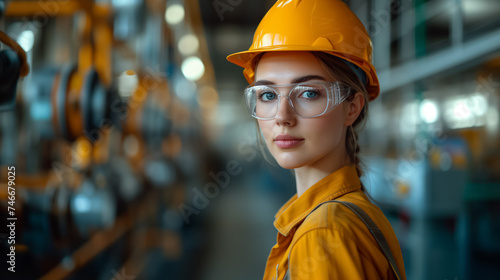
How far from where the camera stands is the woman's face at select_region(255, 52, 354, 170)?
1127 mm

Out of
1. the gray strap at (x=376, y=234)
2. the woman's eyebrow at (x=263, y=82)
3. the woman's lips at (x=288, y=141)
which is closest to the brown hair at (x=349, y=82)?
the woman's eyebrow at (x=263, y=82)

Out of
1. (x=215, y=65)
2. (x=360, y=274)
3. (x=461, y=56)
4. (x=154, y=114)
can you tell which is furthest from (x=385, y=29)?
(x=215, y=65)

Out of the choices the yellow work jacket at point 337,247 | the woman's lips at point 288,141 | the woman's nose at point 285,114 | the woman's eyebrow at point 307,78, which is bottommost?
the yellow work jacket at point 337,247

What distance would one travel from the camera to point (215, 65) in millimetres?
20031

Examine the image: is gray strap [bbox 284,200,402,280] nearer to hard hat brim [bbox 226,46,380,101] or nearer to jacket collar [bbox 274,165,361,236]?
jacket collar [bbox 274,165,361,236]

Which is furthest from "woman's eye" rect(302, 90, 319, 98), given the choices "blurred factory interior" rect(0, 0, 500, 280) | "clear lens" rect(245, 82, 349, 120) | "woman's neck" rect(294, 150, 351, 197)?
"blurred factory interior" rect(0, 0, 500, 280)

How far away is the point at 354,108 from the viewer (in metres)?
1.26

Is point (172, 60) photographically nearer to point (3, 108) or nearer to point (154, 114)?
point (154, 114)

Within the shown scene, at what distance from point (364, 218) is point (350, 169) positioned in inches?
10.9

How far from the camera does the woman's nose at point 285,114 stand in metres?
1.12

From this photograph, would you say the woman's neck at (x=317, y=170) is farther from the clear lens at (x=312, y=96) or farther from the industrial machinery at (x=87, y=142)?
the industrial machinery at (x=87, y=142)

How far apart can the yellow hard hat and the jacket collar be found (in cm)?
37

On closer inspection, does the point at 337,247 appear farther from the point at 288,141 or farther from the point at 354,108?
the point at 354,108

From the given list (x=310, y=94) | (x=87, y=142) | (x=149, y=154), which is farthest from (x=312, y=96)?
(x=149, y=154)
